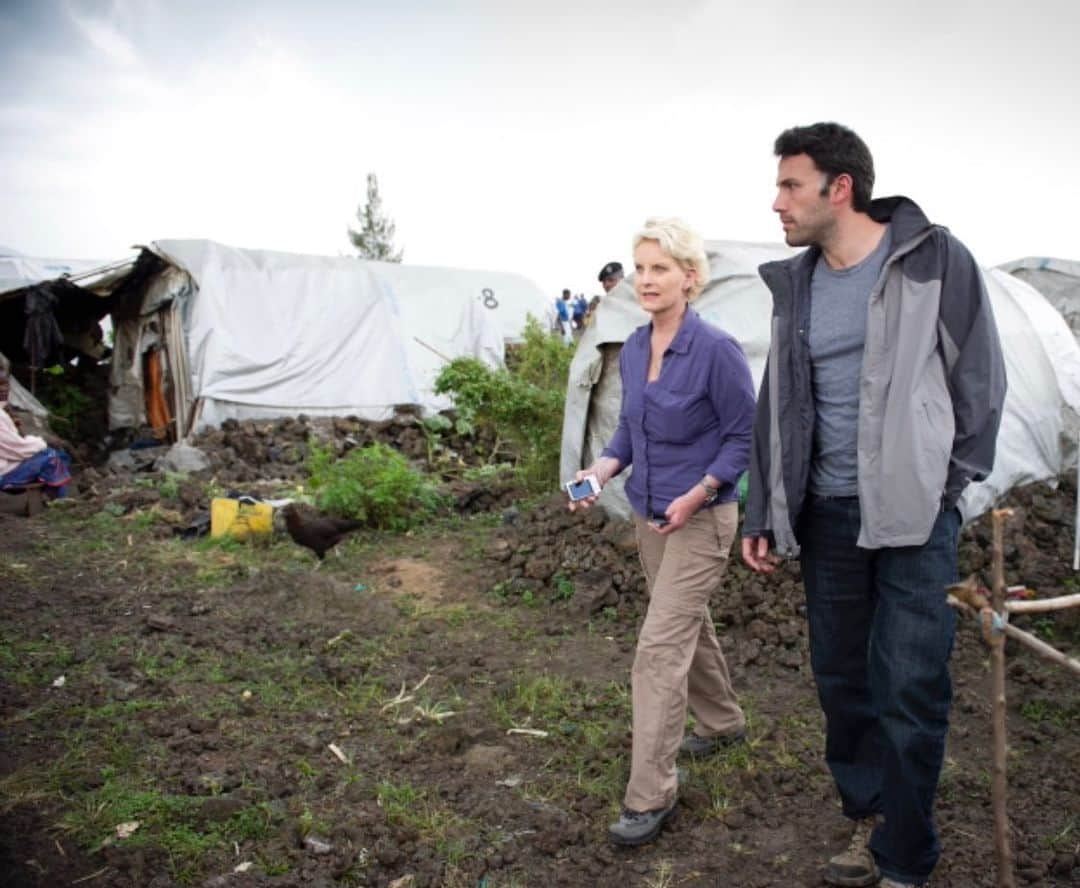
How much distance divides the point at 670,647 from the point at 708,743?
876 millimetres

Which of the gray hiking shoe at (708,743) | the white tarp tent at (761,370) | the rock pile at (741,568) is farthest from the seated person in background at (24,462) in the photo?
the gray hiking shoe at (708,743)

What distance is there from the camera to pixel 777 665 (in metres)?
4.94

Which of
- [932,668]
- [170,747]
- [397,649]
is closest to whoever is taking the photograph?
[932,668]

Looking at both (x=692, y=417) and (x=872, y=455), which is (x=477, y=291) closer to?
(x=692, y=417)

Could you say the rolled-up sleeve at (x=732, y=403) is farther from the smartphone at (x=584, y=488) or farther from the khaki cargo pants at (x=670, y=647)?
the smartphone at (x=584, y=488)

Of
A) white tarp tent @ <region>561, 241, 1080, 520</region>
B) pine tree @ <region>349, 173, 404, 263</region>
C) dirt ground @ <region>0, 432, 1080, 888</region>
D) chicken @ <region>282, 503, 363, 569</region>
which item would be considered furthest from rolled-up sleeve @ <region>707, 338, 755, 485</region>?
pine tree @ <region>349, 173, 404, 263</region>

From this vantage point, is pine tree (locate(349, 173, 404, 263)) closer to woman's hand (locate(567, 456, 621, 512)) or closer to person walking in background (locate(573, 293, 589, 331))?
person walking in background (locate(573, 293, 589, 331))

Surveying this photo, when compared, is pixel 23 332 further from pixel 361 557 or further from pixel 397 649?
pixel 397 649

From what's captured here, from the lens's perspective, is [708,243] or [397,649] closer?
[397,649]

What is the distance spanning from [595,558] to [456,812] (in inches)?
119

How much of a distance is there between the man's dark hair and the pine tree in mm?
44184

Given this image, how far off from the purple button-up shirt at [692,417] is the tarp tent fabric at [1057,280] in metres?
9.09

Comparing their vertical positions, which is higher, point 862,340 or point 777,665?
point 862,340

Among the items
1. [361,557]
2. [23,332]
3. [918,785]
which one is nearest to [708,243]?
[361,557]
